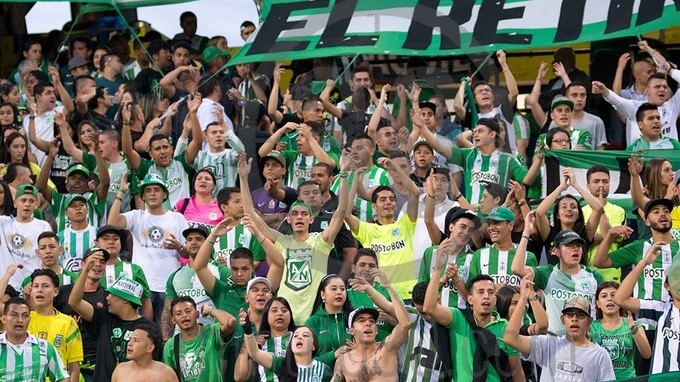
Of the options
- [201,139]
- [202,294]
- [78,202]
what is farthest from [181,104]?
[202,294]

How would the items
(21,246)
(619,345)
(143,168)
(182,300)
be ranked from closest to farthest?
(619,345) → (182,300) → (21,246) → (143,168)

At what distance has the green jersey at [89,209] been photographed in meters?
18.0

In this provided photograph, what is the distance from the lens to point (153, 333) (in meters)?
15.2

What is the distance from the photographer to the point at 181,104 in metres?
20.1

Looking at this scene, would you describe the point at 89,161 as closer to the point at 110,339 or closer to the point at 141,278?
the point at 141,278

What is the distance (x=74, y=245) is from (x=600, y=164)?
15.5 ft

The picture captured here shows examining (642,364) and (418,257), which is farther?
(418,257)

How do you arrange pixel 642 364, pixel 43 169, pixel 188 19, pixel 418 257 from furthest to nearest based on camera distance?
pixel 188 19, pixel 43 169, pixel 418 257, pixel 642 364

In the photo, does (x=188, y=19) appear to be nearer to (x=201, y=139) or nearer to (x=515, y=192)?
(x=201, y=139)

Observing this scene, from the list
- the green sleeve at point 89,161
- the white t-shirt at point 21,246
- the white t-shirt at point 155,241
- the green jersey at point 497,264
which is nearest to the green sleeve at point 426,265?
the green jersey at point 497,264

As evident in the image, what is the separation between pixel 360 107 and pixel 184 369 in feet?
17.9

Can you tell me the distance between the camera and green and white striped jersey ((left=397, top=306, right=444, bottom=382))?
47.8ft

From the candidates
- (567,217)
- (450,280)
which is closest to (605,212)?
(567,217)

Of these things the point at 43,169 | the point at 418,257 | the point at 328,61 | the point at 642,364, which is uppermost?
the point at 328,61
